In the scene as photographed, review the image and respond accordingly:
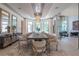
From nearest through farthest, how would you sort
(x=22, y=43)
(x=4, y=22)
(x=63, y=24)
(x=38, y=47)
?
(x=38, y=47) < (x=4, y=22) < (x=22, y=43) < (x=63, y=24)

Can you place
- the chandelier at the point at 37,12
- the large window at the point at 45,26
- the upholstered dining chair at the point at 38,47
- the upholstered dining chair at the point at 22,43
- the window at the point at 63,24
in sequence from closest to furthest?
the upholstered dining chair at the point at 38,47, the large window at the point at 45,26, the chandelier at the point at 37,12, the upholstered dining chair at the point at 22,43, the window at the point at 63,24

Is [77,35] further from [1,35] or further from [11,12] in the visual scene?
[1,35]

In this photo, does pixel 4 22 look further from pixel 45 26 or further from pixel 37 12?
pixel 45 26

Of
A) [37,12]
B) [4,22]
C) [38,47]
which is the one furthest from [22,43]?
[37,12]

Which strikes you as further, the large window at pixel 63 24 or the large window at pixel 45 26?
the large window at pixel 63 24

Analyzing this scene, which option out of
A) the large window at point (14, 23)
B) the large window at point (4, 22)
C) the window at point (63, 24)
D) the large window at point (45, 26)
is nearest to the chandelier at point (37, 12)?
the large window at point (45, 26)

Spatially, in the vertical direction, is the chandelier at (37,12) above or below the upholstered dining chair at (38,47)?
above

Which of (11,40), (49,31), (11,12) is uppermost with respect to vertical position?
(11,12)

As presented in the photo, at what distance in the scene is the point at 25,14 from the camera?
4.58 m

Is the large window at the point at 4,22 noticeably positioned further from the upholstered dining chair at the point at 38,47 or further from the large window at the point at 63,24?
the large window at the point at 63,24

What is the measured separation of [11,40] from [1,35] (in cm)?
46

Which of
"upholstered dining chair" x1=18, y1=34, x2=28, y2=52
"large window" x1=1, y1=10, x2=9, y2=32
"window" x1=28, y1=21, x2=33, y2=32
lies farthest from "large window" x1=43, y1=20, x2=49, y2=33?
"large window" x1=1, y1=10, x2=9, y2=32

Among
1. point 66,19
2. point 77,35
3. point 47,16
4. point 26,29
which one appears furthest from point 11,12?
point 77,35

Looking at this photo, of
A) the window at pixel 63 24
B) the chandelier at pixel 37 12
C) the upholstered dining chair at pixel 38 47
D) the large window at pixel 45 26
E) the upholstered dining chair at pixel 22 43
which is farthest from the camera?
the window at pixel 63 24
